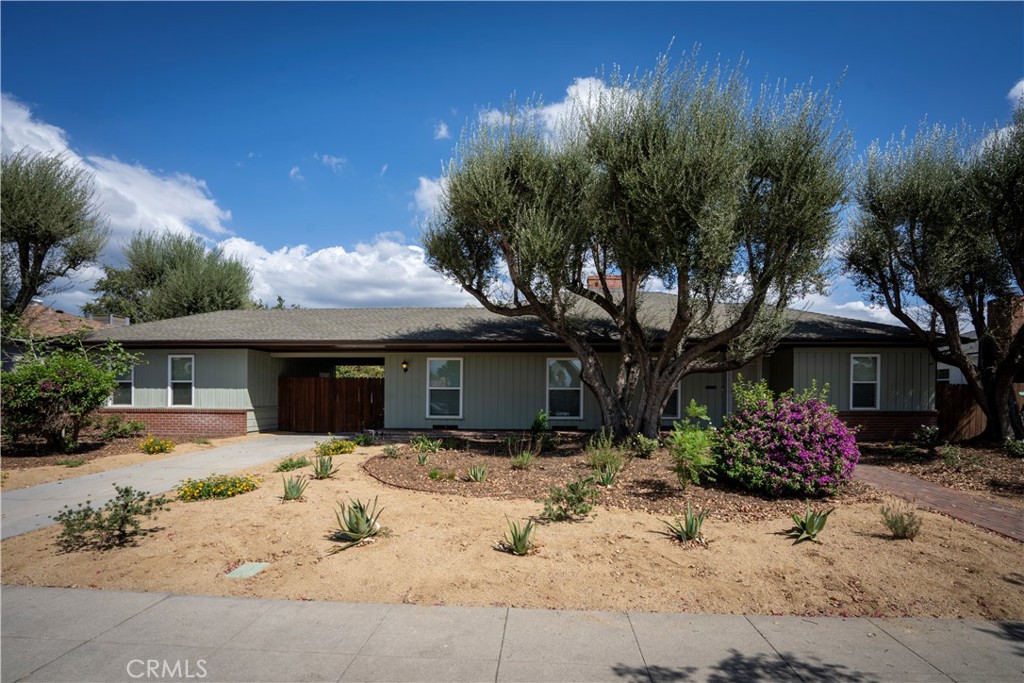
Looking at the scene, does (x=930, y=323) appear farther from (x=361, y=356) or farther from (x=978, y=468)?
(x=361, y=356)

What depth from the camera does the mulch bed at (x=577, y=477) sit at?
7.02 meters

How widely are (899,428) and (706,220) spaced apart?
9.86 metres

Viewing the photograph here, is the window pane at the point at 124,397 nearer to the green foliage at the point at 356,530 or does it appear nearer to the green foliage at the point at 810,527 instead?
the green foliage at the point at 356,530

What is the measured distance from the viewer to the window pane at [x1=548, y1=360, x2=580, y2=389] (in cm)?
1537

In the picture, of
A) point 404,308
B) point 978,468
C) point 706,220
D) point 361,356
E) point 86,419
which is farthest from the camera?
point 404,308

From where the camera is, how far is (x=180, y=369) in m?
15.9

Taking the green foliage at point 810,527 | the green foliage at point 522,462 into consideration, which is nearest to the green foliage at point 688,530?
the green foliage at point 810,527

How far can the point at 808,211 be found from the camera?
30.0ft

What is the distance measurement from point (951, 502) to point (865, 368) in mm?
7501

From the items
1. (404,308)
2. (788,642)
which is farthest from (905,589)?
(404,308)

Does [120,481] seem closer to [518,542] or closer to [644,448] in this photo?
[518,542]

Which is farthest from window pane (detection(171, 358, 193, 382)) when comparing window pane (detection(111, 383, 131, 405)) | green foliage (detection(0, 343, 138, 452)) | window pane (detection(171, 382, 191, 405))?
green foliage (detection(0, 343, 138, 452))

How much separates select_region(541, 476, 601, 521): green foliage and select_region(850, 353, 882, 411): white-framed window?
10.7 m

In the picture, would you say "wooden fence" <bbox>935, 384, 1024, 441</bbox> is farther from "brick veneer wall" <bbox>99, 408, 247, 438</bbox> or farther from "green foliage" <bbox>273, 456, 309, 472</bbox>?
"brick veneer wall" <bbox>99, 408, 247, 438</bbox>
